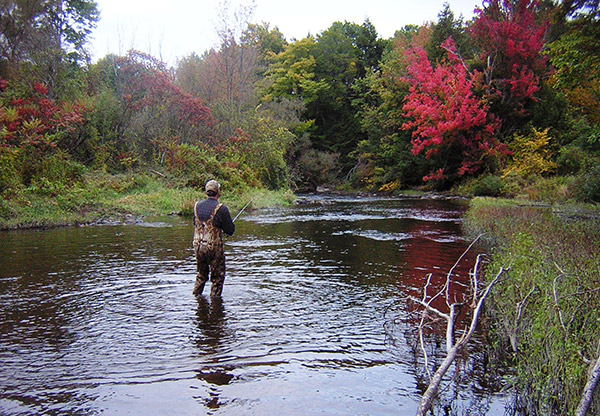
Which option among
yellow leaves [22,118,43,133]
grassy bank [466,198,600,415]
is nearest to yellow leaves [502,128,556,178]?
grassy bank [466,198,600,415]

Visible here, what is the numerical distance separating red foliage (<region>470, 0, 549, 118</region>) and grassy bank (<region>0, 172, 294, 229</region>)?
17601mm

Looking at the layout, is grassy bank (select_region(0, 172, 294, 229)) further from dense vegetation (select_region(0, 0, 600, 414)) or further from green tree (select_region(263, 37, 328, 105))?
green tree (select_region(263, 37, 328, 105))

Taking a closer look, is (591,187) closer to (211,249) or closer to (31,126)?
(211,249)

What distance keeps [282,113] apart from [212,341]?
39.2 meters

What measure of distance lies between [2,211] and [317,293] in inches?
551

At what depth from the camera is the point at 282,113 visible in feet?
144

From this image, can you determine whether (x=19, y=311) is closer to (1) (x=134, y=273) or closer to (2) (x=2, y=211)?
(1) (x=134, y=273)

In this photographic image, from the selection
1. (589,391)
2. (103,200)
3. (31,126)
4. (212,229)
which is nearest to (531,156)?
(103,200)

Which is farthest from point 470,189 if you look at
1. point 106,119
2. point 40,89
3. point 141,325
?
point 141,325

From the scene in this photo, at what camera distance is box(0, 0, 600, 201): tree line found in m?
23.2

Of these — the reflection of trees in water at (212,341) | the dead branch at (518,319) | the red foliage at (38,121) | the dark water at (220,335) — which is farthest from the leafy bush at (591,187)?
the red foliage at (38,121)

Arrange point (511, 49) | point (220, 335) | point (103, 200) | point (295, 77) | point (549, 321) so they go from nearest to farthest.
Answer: point (549, 321) → point (220, 335) → point (103, 200) → point (511, 49) → point (295, 77)

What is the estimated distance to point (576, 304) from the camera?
4.68 metres

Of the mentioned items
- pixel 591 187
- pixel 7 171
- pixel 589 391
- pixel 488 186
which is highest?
pixel 7 171
